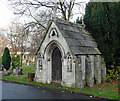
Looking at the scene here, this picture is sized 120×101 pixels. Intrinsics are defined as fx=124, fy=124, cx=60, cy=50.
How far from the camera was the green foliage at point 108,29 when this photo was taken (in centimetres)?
1104


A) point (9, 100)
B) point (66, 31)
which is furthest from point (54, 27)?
point (9, 100)

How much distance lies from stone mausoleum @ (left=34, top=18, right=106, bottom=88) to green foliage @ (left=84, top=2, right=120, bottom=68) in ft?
2.25

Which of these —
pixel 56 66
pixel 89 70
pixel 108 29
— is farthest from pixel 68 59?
pixel 108 29

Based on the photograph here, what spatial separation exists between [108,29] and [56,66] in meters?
5.80

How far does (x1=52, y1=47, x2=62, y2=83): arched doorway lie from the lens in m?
10.8

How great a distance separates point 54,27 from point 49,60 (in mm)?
2926

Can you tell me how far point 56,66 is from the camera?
36.2 feet

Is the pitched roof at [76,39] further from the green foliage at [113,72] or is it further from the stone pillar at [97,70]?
the green foliage at [113,72]

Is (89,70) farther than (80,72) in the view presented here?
Yes

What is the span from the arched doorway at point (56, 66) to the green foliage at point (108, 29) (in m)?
4.07

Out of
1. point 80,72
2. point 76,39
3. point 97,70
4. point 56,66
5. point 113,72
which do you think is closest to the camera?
point 80,72

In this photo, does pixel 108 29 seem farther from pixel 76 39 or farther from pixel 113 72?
pixel 113 72

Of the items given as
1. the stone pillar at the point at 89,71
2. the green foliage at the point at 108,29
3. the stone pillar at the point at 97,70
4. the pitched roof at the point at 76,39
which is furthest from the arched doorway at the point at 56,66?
the green foliage at the point at 108,29

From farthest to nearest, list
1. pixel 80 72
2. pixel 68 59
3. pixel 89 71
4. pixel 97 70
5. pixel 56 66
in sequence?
pixel 56 66 → pixel 97 70 → pixel 89 71 → pixel 68 59 → pixel 80 72
